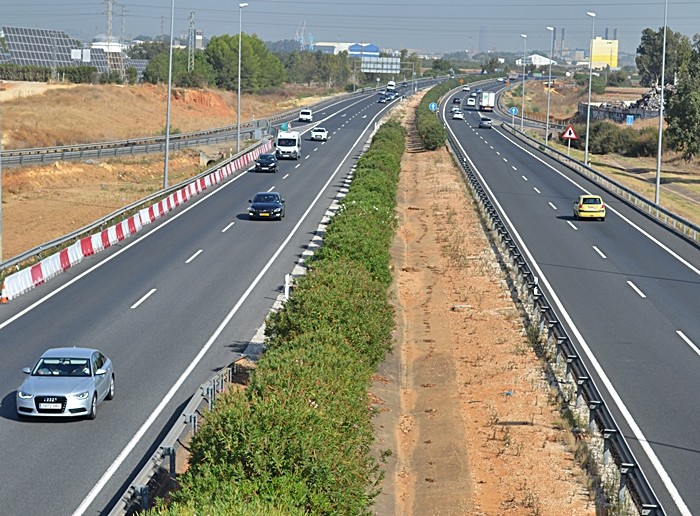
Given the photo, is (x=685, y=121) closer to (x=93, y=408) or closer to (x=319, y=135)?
(x=319, y=135)

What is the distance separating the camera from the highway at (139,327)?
17.3 metres

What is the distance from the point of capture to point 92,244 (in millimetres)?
38750

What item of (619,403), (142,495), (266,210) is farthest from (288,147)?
(142,495)

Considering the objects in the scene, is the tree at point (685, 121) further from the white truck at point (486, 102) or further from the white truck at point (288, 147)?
the white truck at point (486, 102)

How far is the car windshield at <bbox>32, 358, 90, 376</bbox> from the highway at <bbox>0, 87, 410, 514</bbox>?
2.89 ft

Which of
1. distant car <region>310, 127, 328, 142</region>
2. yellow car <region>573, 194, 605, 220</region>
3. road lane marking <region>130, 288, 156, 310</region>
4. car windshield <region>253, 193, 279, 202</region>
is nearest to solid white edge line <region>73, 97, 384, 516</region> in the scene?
road lane marking <region>130, 288, 156, 310</region>

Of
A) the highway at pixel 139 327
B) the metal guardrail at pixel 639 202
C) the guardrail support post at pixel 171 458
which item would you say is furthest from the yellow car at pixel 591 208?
the guardrail support post at pixel 171 458

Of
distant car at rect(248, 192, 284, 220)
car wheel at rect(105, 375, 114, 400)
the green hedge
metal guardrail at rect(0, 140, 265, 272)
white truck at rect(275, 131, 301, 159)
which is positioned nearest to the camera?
the green hedge

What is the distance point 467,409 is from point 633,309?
9.39 metres

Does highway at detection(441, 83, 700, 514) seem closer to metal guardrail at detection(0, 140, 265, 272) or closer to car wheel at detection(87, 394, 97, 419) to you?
car wheel at detection(87, 394, 97, 419)

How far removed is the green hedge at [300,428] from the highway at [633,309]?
490 cm

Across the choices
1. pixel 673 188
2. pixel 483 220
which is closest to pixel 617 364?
pixel 483 220

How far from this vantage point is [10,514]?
15.3 metres

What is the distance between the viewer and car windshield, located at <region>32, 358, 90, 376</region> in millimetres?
20453
